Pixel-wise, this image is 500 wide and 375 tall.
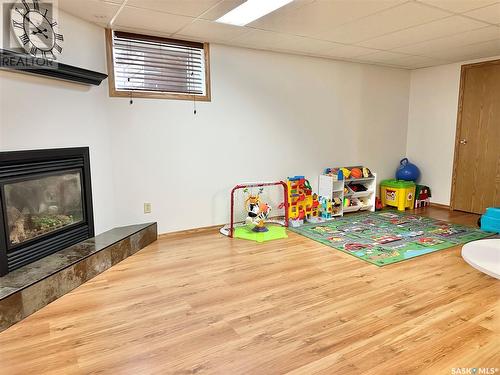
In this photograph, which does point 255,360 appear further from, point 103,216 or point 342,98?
point 342,98

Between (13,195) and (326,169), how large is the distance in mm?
3948

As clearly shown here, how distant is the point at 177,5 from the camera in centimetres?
283

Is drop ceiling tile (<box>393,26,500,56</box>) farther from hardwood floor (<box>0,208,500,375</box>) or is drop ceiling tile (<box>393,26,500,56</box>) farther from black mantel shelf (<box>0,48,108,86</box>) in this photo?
black mantel shelf (<box>0,48,108,86</box>)

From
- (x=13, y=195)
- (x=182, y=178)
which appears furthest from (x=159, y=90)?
(x=13, y=195)

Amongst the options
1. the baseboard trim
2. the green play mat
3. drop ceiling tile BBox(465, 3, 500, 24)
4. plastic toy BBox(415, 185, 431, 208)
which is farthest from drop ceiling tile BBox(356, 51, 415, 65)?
the baseboard trim

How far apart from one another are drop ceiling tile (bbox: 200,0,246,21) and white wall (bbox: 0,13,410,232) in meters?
0.97

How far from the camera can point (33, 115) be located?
270 cm

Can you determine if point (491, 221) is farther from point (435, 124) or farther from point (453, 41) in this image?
point (453, 41)

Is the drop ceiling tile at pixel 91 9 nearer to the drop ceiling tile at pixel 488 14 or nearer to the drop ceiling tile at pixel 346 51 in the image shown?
→ the drop ceiling tile at pixel 346 51

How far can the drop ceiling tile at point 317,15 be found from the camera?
2.83 m

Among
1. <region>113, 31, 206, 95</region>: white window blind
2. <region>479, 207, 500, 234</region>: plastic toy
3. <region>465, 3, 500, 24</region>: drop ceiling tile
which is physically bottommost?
<region>479, 207, 500, 234</region>: plastic toy

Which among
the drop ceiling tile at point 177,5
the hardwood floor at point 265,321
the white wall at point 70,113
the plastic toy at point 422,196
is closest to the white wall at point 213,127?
the white wall at point 70,113

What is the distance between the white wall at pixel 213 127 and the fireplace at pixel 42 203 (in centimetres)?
13

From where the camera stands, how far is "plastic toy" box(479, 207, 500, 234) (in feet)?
13.7
